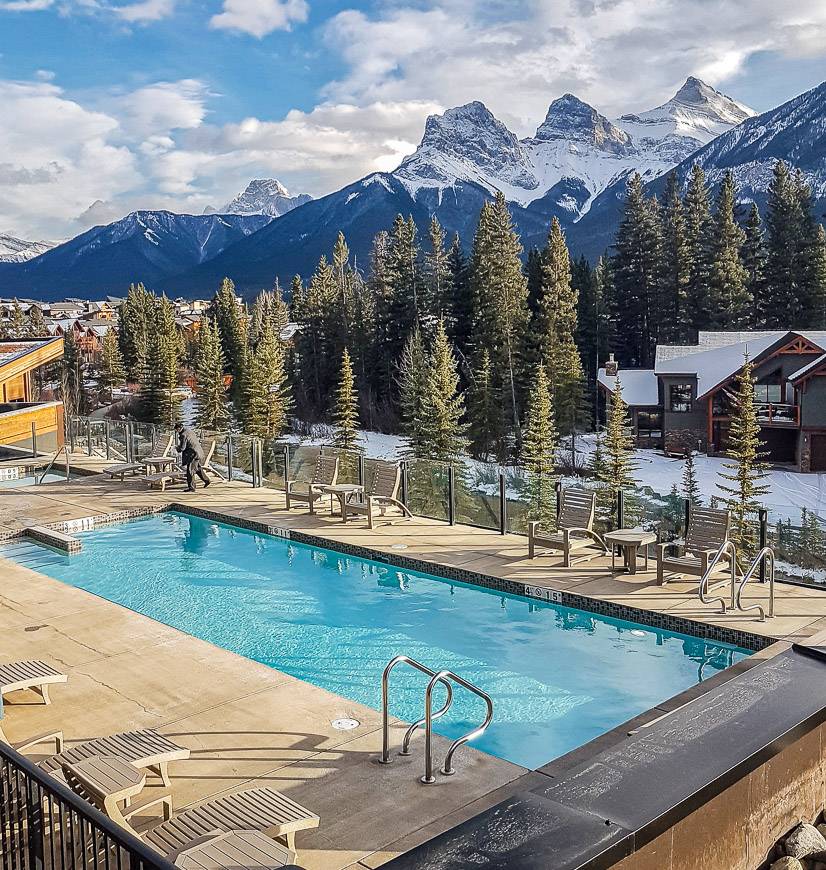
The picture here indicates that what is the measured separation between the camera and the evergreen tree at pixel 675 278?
53.8 metres

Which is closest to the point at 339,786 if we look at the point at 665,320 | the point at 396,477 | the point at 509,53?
the point at 396,477

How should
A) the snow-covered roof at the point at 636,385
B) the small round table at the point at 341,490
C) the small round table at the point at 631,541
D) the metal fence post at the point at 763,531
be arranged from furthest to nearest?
the snow-covered roof at the point at 636,385, the small round table at the point at 341,490, the small round table at the point at 631,541, the metal fence post at the point at 763,531

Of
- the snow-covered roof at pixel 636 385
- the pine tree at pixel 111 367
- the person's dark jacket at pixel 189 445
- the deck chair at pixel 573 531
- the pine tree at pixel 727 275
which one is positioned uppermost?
the pine tree at pixel 727 275

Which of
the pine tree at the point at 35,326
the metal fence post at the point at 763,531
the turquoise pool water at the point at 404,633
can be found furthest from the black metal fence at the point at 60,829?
the pine tree at the point at 35,326

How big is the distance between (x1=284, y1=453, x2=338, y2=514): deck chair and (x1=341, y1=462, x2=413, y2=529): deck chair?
27.9 inches

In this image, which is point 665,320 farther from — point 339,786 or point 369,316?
point 339,786

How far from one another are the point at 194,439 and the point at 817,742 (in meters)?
12.4

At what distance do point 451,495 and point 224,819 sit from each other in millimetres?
8838

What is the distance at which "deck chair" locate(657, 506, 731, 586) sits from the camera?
9.44m

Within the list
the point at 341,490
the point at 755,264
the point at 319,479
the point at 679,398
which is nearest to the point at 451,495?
the point at 341,490

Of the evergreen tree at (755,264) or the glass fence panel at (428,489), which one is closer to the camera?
the glass fence panel at (428,489)

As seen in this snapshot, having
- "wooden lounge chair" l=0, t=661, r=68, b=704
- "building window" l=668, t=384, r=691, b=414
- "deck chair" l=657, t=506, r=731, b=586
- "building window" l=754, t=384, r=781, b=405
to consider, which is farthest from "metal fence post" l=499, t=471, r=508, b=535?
"building window" l=668, t=384, r=691, b=414

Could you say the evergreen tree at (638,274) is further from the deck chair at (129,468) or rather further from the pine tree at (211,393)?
the deck chair at (129,468)

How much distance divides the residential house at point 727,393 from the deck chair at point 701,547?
97.5ft
